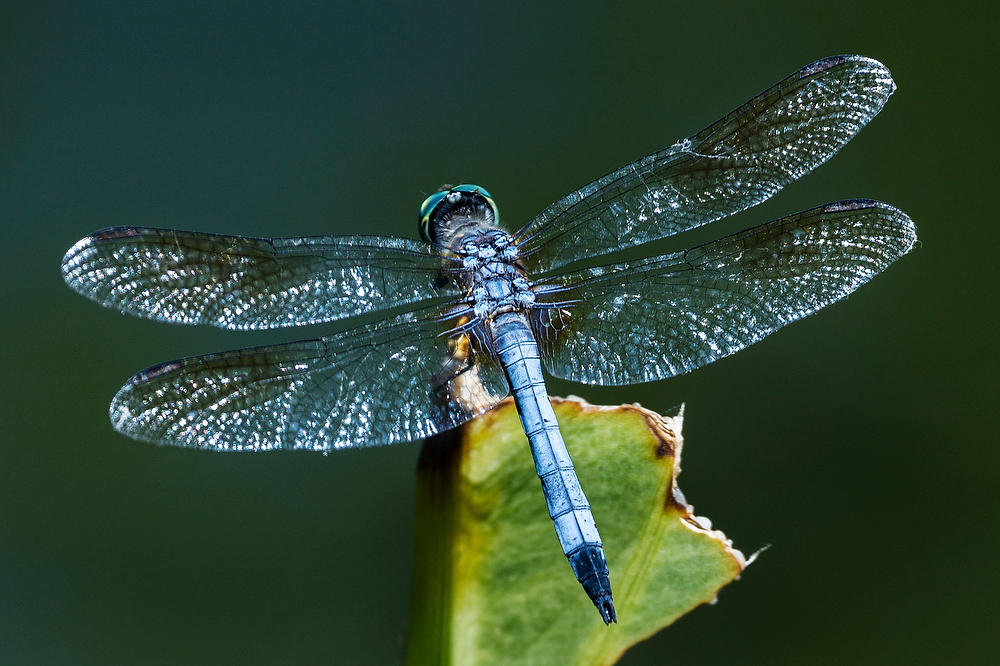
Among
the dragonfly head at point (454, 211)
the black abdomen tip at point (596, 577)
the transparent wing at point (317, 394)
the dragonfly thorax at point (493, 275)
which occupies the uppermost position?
the dragonfly head at point (454, 211)

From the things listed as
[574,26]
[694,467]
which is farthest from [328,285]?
[574,26]

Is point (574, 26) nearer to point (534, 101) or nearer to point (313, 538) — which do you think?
point (534, 101)

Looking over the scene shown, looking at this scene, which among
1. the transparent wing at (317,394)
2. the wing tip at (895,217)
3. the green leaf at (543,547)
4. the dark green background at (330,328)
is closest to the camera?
the green leaf at (543,547)

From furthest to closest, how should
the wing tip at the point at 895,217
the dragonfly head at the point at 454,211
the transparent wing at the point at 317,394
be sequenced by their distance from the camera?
the dragonfly head at the point at 454,211, the wing tip at the point at 895,217, the transparent wing at the point at 317,394

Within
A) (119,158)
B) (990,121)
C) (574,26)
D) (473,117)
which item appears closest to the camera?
(990,121)

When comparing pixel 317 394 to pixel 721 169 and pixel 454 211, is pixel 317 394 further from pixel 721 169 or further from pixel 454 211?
pixel 721 169

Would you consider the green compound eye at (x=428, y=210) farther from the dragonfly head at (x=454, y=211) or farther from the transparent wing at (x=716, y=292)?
the transparent wing at (x=716, y=292)

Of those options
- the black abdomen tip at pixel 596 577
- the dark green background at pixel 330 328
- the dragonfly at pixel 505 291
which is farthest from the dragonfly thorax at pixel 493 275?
the black abdomen tip at pixel 596 577

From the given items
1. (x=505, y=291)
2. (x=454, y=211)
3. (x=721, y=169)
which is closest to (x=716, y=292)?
(x=721, y=169)
